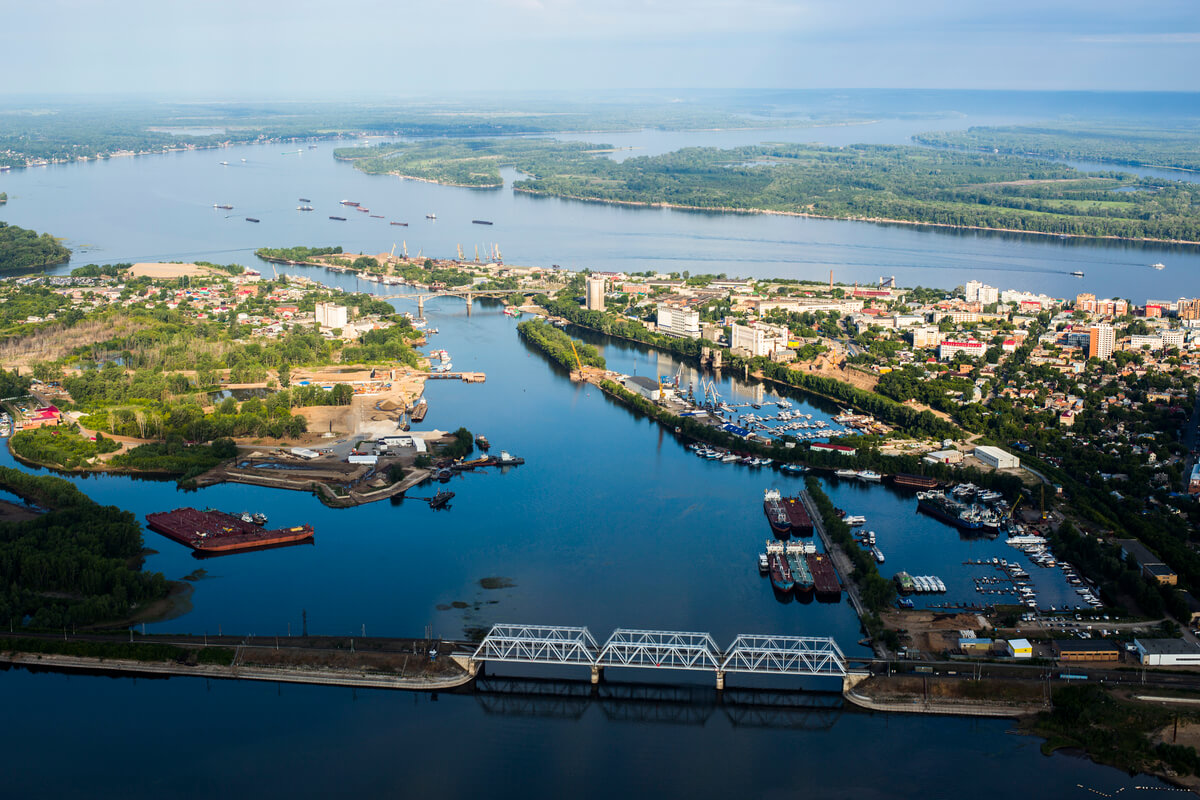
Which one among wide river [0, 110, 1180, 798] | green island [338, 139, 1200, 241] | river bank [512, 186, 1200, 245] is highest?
green island [338, 139, 1200, 241]

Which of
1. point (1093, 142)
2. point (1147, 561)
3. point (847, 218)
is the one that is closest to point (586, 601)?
point (1147, 561)

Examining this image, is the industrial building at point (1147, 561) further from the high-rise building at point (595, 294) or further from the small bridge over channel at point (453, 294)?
the small bridge over channel at point (453, 294)

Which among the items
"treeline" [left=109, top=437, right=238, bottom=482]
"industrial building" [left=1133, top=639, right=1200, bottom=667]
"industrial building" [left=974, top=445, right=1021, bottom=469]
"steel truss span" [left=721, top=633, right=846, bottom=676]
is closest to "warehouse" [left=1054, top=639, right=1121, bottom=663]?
"industrial building" [left=1133, top=639, right=1200, bottom=667]

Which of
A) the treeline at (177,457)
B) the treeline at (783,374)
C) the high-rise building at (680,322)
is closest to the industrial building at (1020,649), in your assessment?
the treeline at (783,374)

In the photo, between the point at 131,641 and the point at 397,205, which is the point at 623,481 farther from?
the point at 397,205

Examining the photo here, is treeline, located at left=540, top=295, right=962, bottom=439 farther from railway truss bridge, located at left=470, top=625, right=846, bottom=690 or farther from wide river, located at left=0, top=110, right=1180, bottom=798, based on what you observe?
railway truss bridge, located at left=470, top=625, right=846, bottom=690
